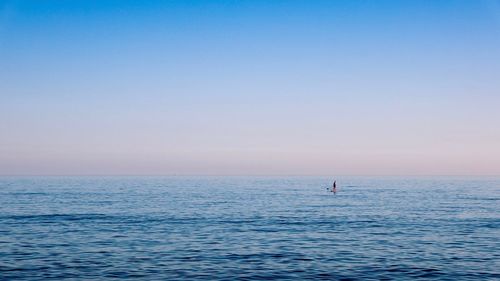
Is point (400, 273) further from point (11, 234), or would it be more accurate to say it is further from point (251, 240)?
point (11, 234)

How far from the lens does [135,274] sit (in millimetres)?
25125

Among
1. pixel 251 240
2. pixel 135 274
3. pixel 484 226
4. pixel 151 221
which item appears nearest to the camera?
pixel 135 274

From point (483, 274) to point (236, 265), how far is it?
45.9 feet

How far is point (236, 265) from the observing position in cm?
2753

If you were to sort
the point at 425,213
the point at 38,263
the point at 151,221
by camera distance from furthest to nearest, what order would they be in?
the point at 425,213
the point at 151,221
the point at 38,263

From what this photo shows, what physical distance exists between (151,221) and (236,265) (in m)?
21.8

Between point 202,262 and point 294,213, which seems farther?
point 294,213

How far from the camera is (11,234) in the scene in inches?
1487

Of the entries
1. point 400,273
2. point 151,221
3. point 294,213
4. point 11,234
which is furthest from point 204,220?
point 400,273

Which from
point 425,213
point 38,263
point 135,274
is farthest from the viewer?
point 425,213

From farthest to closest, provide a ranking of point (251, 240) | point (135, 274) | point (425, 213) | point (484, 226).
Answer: point (425, 213)
point (484, 226)
point (251, 240)
point (135, 274)

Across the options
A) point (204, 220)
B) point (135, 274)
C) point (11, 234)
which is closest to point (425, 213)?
point (204, 220)

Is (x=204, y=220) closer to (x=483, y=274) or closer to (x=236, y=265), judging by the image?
(x=236, y=265)

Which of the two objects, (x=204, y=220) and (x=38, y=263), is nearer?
(x=38, y=263)
